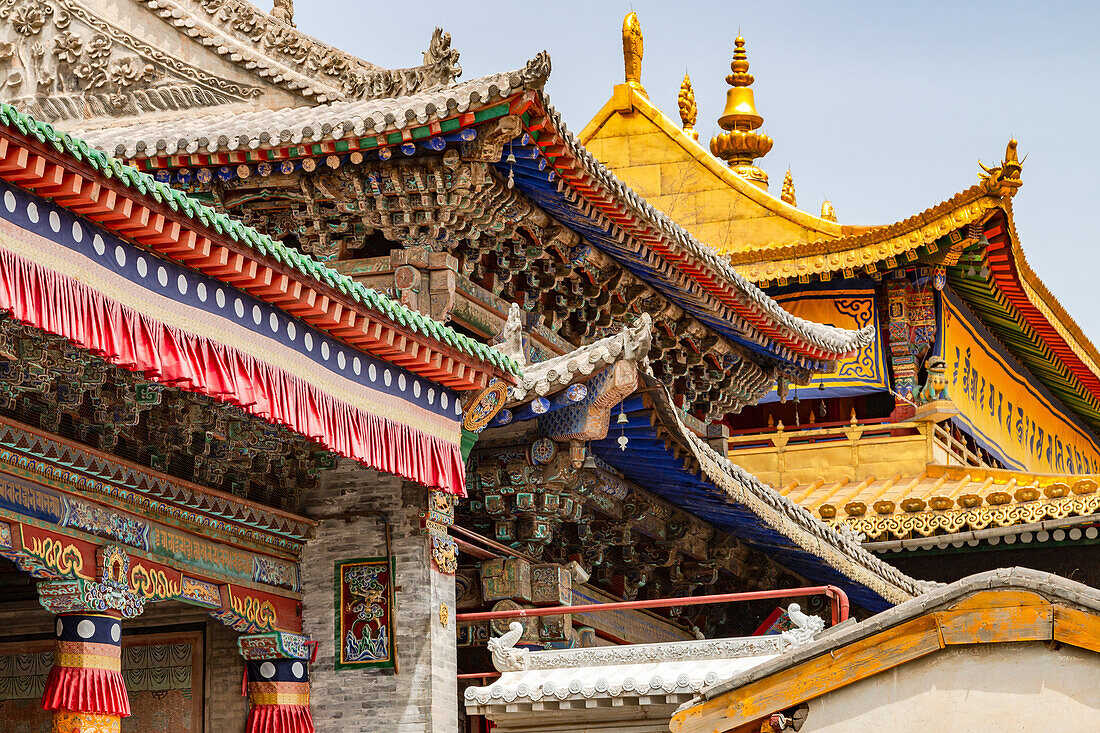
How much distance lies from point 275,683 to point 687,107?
1658cm

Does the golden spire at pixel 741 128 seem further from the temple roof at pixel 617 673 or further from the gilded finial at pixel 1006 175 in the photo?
the temple roof at pixel 617 673

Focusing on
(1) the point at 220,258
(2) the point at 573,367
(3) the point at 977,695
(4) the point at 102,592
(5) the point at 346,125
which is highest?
(5) the point at 346,125

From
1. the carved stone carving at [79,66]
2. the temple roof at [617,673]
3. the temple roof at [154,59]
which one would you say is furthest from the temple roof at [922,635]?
the carved stone carving at [79,66]

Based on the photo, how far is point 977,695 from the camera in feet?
21.5

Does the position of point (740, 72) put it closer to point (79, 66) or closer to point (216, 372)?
point (79, 66)

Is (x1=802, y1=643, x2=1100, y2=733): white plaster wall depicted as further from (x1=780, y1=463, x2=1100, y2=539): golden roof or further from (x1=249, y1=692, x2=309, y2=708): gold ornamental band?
(x1=780, y1=463, x2=1100, y2=539): golden roof

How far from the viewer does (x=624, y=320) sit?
1498 centimetres

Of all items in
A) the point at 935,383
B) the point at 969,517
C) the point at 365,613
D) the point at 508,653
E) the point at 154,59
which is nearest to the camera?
the point at 508,653

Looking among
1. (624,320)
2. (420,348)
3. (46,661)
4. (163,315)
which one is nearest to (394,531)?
(420,348)

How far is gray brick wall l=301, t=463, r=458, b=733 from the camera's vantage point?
10.6 meters

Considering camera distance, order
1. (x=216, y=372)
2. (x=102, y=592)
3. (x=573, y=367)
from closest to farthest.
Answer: (x=216, y=372) → (x=102, y=592) → (x=573, y=367)

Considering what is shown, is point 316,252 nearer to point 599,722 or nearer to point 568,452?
point 568,452

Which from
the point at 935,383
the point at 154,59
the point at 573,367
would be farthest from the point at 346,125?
the point at 935,383

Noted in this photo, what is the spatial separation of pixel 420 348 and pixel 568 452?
221 cm
